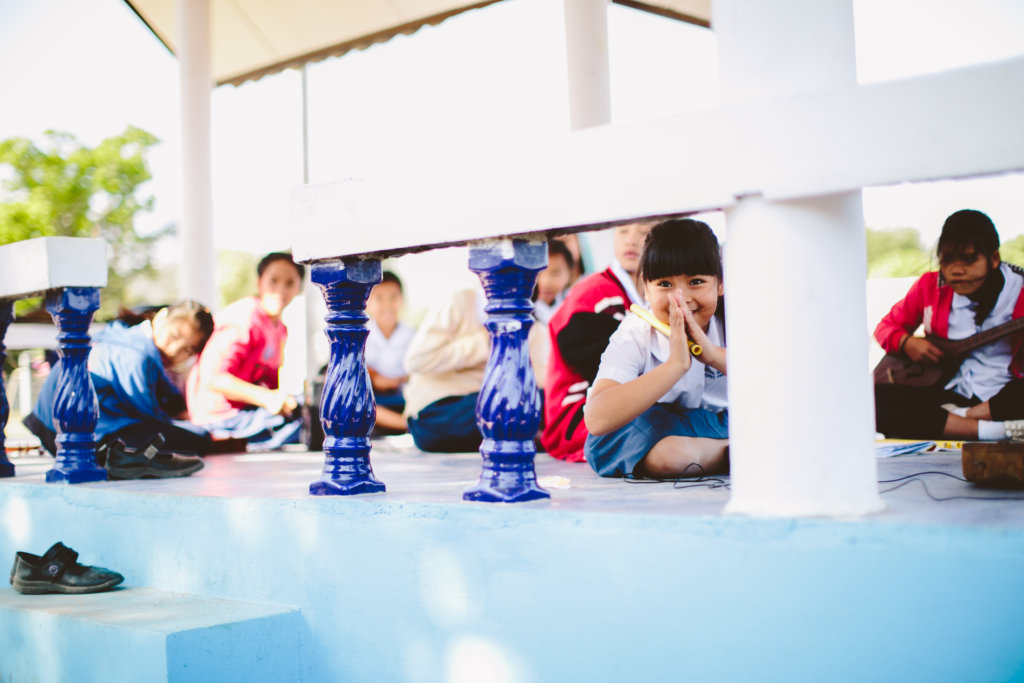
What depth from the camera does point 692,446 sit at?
2977 millimetres

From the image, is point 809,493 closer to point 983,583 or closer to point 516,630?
point 983,583

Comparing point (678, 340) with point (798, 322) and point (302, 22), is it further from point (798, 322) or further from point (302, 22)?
point (302, 22)

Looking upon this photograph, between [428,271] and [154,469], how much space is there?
28137 mm

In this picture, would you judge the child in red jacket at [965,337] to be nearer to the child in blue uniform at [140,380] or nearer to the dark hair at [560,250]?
the dark hair at [560,250]

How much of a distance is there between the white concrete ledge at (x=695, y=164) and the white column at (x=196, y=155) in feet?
20.9

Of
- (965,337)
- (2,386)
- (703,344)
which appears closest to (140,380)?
(2,386)

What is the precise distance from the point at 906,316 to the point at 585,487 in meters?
3.10

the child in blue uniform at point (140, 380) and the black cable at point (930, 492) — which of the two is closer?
the black cable at point (930, 492)

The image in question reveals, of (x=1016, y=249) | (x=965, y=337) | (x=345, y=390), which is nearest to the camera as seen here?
(x=345, y=390)

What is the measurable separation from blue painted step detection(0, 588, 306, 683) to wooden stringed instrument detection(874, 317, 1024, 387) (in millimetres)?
3597

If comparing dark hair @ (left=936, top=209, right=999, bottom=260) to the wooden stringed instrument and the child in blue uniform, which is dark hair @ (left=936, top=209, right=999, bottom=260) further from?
the child in blue uniform

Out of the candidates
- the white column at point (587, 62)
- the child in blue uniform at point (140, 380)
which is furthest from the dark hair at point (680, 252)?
the white column at point (587, 62)

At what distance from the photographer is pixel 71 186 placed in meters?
23.8

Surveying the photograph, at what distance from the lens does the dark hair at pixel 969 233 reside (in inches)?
185
